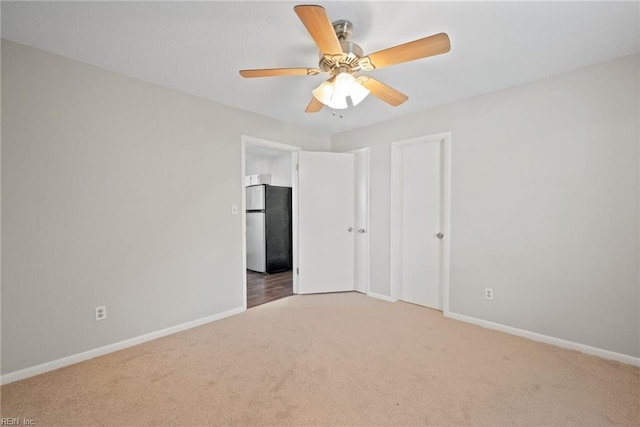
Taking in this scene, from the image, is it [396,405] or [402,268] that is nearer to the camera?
[396,405]

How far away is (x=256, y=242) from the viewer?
5.37 meters

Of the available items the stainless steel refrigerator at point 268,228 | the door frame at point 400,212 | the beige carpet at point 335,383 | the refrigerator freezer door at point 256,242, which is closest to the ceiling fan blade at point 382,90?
the door frame at point 400,212

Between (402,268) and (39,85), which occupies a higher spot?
(39,85)

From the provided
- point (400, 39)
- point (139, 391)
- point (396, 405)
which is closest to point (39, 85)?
point (139, 391)

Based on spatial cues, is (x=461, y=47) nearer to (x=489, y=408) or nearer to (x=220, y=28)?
(x=220, y=28)

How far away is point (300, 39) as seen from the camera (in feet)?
6.25

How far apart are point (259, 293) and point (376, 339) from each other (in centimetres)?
203

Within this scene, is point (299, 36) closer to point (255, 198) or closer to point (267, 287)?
point (267, 287)

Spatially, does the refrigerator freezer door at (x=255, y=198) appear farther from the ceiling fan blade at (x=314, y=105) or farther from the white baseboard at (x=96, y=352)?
the ceiling fan blade at (x=314, y=105)

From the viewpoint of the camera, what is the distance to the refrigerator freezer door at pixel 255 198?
533 cm

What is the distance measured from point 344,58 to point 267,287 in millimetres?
3493

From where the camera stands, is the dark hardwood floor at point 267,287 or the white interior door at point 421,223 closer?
the white interior door at point 421,223

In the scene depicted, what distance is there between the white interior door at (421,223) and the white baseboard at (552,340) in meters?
0.39

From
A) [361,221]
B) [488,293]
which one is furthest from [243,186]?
[488,293]
